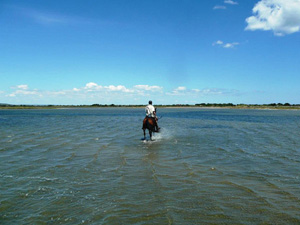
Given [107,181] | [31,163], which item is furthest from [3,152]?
[107,181]

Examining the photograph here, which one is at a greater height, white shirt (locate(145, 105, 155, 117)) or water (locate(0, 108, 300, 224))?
white shirt (locate(145, 105, 155, 117))

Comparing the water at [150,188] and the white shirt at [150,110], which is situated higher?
the white shirt at [150,110]

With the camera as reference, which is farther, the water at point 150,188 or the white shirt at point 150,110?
the white shirt at point 150,110

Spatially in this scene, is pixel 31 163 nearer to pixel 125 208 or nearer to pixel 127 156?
pixel 127 156

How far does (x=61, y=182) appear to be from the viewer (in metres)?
9.56

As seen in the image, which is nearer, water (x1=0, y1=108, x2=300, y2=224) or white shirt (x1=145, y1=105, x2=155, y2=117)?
water (x1=0, y1=108, x2=300, y2=224)

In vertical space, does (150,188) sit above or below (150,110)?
below

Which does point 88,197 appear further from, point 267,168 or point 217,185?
point 267,168

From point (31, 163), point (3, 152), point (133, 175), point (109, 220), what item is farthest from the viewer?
point (3, 152)

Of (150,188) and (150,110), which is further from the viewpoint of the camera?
(150,110)

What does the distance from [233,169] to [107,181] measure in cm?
622

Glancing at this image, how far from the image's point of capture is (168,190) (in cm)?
867

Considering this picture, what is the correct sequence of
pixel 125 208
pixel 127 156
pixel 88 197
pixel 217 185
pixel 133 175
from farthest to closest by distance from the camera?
pixel 127 156 < pixel 133 175 < pixel 217 185 < pixel 88 197 < pixel 125 208

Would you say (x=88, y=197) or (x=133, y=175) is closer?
A: (x=88, y=197)
